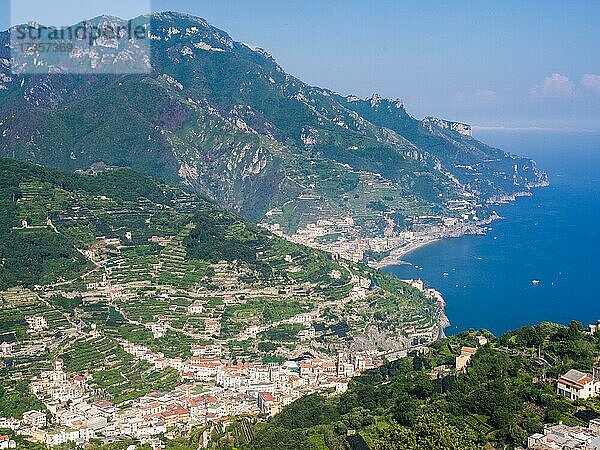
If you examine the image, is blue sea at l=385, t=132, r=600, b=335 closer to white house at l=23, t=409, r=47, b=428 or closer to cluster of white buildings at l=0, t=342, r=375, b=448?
cluster of white buildings at l=0, t=342, r=375, b=448

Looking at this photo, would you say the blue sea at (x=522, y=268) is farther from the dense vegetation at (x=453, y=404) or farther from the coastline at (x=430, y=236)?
the dense vegetation at (x=453, y=404)

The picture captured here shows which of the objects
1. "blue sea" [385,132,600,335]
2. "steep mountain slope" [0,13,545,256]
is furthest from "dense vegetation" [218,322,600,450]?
"steep mountain slope" [0,13,545,256]

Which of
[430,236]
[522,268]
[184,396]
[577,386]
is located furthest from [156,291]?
[430,236]

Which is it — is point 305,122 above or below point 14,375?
above

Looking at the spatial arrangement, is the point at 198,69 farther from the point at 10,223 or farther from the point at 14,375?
the point at 14,375

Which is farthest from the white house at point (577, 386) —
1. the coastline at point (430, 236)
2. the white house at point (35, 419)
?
the coastline at point (430, 236)

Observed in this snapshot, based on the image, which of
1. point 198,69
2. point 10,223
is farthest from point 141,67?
point 10,223
